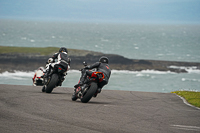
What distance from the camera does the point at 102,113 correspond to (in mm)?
10305

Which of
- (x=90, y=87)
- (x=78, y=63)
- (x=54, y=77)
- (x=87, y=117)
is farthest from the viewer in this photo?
(x=78, y=63)

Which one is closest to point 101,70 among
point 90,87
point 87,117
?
point 90,87

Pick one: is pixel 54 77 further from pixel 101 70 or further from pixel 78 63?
pixel 78 63

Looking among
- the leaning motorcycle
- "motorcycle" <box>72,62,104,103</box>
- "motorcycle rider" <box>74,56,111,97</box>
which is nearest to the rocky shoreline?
the leaning motorcycle

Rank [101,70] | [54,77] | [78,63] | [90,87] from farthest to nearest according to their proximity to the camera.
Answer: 1. [78,63]
2. [54,77]
3. [101,70]
4. [90,87]

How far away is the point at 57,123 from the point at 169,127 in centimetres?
282

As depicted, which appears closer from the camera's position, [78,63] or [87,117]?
[87,117]

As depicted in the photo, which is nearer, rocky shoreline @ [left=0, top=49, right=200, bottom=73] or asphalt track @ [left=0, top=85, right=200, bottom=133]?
asphalt track @ [left=0, top=85, right=200, bottom=133]

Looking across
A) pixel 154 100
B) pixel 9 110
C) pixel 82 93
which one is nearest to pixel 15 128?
pixel 9 110

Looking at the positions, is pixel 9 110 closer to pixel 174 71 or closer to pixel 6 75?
pixel 6 75

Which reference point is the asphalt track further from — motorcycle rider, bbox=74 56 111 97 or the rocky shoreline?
the rocky shoreline

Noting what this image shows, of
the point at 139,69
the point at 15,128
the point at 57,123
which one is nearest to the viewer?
the point at 15,128

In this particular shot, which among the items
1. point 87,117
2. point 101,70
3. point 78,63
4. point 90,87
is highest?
point 101,70

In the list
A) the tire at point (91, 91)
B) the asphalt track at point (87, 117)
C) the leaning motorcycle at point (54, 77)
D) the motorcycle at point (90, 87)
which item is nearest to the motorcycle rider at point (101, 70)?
the motorcycle at point (90, 87)
